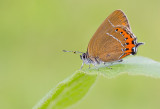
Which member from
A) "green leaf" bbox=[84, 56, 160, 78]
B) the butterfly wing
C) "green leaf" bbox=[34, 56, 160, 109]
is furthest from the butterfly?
"green leaf" bbox=[34, 56, 160, 109]

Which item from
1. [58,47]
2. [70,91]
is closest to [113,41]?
[70,91]

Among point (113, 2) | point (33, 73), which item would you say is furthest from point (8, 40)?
point (113, 2)

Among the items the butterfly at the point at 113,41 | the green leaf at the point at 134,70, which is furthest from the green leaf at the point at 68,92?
the butterfly at the point at 113,41

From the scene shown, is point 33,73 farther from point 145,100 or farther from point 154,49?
point 154,49

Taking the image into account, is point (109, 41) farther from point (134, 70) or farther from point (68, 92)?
point (68, 92)

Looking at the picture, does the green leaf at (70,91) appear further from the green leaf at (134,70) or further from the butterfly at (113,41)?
the butterfly at (113,41)

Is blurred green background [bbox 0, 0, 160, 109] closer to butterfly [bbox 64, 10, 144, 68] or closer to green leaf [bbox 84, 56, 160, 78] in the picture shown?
butterfly [bbox 64, 10, 144, 68]
